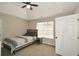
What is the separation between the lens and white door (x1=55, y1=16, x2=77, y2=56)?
1354mm

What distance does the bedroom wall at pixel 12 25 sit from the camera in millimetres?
1234

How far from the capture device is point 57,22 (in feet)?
4.61

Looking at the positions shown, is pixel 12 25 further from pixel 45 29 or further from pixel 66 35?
pixel 66 35

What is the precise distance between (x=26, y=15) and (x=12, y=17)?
0.28 meters

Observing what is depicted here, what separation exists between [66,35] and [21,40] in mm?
1014

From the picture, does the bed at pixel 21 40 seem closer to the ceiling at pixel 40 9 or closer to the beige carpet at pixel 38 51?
the beige carpet at pixel 38 51

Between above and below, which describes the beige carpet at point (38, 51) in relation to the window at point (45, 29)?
below

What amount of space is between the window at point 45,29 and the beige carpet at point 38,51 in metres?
0.23

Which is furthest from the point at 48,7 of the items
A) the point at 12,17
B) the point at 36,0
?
the point at 12,17

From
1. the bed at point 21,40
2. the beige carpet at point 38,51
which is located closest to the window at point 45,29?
the bed at point 21,40

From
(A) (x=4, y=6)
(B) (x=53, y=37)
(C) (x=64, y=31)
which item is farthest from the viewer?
(C) (x=64, y=31)

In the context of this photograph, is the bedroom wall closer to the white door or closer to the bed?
the bed

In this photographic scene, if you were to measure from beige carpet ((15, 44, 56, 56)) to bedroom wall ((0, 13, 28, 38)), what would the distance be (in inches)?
14.5

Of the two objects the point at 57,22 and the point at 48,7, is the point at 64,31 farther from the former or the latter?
the point at 48,7
